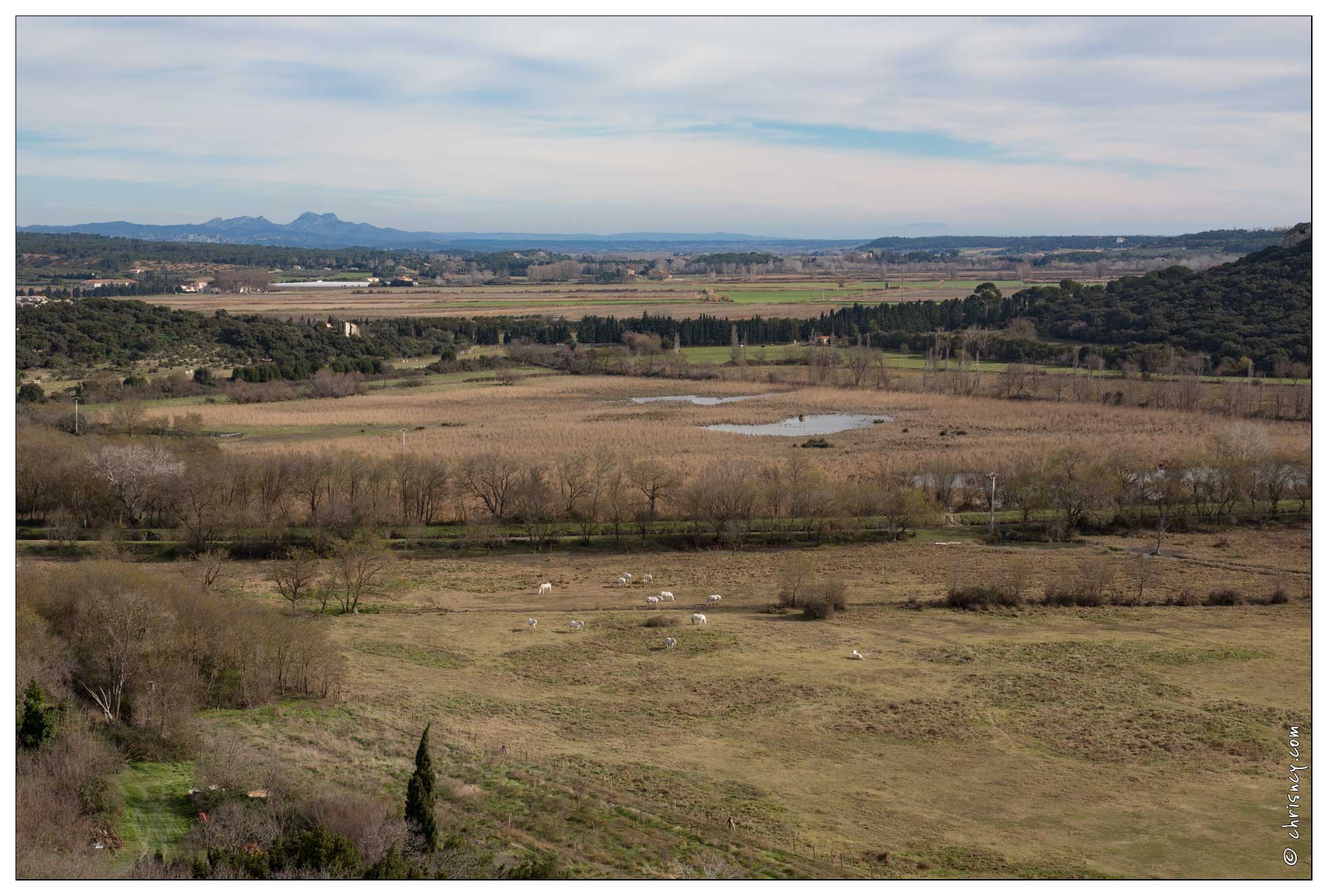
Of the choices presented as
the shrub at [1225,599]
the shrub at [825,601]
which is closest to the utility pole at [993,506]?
the shrub at [1225,599]

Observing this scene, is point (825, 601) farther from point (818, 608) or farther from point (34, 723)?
point (34, 723)

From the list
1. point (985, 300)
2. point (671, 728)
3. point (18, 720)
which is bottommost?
point (671, 728)

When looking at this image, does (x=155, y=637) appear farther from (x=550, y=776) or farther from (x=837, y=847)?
(x=837, y=847)

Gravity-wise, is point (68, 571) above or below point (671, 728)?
above

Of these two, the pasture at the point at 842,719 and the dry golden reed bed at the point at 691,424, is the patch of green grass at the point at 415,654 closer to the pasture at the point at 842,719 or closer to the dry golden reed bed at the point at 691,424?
the pasture at the point at 842,719

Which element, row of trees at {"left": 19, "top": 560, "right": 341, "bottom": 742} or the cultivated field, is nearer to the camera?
row of trees at {"left": 19, "top": 560, "right": 341, "bottom": 742}

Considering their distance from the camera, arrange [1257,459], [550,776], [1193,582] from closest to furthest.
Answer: [550,776], [1193,582], [1257,459]

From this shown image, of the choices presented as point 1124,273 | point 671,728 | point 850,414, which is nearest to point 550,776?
point 671,728

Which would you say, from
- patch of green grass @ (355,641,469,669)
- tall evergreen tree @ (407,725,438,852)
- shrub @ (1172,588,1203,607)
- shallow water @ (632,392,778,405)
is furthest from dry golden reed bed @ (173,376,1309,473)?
tall evergreen tree @ (407,725,438,852)

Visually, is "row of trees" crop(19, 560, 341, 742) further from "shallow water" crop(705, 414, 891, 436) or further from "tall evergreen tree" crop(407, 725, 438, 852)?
"shallow water" crop(705, 414, 891, 436)
